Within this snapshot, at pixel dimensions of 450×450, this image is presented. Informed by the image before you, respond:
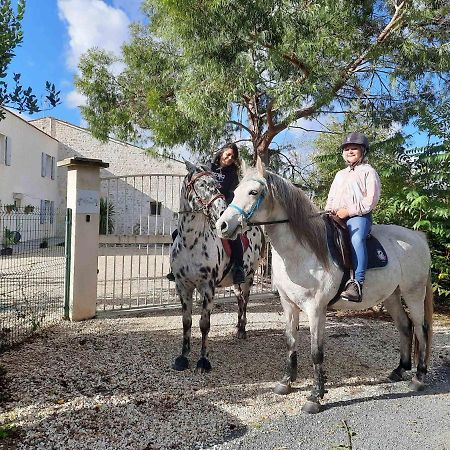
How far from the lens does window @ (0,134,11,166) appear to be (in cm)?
1927

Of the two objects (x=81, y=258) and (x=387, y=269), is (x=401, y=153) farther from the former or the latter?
(x=81, y=258)

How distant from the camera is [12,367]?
4531 mm

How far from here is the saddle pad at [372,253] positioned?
152 inches

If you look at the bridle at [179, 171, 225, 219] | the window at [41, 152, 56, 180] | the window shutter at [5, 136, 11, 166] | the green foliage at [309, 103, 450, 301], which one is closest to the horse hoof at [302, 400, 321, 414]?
the bridle at [179, 171, 225, 219]

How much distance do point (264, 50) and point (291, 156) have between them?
21.0ft

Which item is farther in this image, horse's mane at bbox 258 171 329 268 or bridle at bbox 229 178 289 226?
horse's mane at bbox 258 171 329 268

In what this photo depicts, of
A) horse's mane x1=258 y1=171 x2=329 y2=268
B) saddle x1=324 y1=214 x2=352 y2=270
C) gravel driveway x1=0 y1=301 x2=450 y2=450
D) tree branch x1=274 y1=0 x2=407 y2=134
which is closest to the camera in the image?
gravel driveway x1=0 y1=301 x2=450 y2=450

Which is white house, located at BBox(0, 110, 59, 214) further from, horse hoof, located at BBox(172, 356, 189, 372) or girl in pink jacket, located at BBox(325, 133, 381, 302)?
girl in pink jacket, located at BBox(325, 133, 381, 302)

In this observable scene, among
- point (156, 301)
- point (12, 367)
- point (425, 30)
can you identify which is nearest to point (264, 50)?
point (425, 30)

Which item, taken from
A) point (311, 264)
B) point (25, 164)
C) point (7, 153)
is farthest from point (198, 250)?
point (25, 164)

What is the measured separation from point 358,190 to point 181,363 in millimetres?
2702

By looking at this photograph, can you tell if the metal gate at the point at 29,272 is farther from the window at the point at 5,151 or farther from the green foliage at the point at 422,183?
the window at the point at 5,151

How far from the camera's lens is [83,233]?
256 inches

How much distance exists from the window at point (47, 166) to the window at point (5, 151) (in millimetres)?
3925
